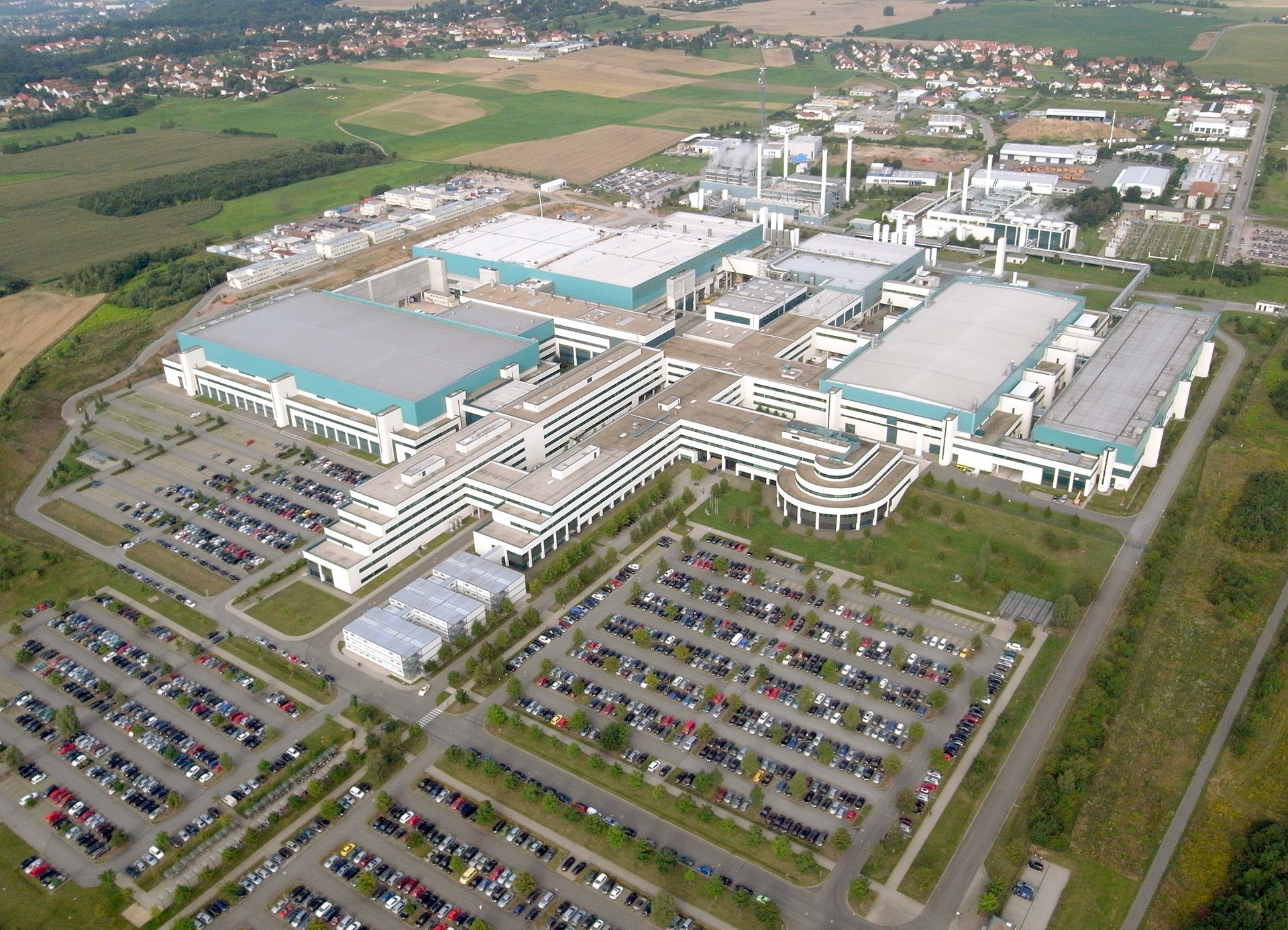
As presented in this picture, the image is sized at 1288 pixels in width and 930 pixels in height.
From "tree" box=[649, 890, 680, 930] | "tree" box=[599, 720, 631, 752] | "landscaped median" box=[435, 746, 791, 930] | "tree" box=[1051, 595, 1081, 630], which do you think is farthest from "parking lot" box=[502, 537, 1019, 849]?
"tree" box=[649, 890, 680, 930]

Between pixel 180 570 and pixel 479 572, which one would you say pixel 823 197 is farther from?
pixel 180 570

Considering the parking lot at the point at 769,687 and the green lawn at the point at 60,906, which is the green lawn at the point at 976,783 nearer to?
the parking lot at the point at 769,687

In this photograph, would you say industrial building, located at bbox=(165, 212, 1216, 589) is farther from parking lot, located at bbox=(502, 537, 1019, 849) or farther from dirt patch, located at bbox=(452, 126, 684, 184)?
dirt patch, located at bbox=(452, 126, 684, 184)

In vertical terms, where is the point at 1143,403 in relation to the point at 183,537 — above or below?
above

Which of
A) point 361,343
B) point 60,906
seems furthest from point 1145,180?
point 60,906

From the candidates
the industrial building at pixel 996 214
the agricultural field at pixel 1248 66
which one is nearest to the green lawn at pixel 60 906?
the industrial building at pixel 996 214

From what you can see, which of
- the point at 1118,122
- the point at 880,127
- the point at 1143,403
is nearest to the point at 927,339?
the point at 1143,403

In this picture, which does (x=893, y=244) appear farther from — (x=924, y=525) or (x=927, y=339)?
(x=924, y=525)
